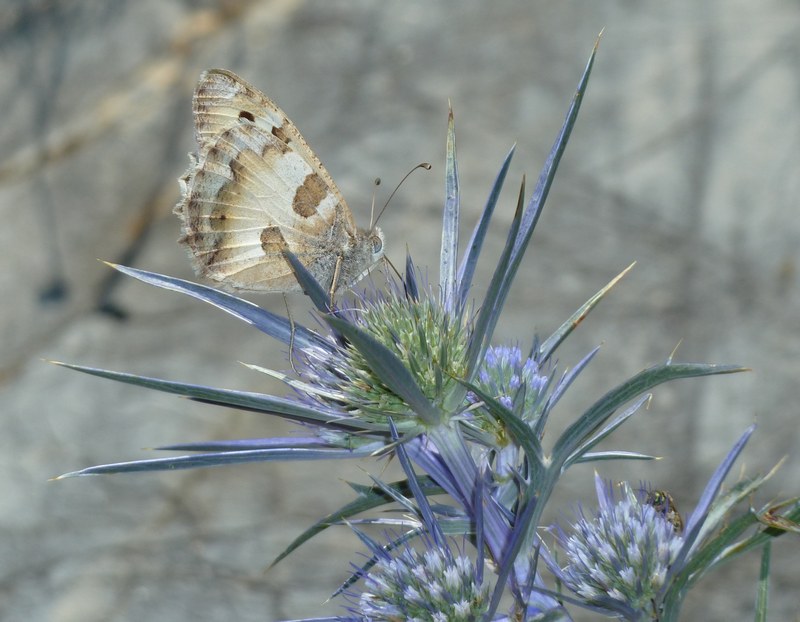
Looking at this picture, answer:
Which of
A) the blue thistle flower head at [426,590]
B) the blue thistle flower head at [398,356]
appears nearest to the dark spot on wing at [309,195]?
the blue thistle flower head at [398,356]

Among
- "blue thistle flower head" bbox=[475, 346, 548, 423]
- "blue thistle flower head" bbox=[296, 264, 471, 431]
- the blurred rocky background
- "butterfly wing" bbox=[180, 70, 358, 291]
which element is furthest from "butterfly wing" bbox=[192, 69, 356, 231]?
the blurred rocky background

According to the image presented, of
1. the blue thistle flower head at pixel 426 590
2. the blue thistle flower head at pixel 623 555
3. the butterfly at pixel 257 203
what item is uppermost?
the butterfly at pixel 257 203

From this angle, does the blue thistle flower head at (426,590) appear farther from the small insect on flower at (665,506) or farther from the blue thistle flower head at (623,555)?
the small insect on flower at (665,506)

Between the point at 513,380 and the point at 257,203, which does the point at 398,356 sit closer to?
the point at 513,380

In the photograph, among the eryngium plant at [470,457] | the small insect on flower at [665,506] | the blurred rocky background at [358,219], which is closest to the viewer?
the eryngium plant at [470,457]

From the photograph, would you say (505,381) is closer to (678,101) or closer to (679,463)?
(679,463)

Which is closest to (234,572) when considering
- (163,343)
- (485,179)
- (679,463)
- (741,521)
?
(163,343)
